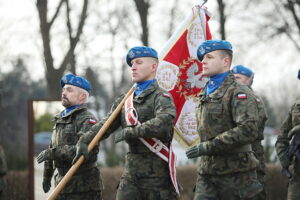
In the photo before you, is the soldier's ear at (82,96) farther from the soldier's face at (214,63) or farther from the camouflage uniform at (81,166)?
the soldier's face at (214,63)

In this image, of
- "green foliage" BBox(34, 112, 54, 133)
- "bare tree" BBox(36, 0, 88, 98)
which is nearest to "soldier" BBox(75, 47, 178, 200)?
"green foliage" BBox(34, 112, 54, 133)

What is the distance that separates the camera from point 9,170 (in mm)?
11648

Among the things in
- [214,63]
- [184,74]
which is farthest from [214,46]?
[184,74]

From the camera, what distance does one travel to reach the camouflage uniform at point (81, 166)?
6043mm

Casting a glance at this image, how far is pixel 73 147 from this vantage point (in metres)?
5.87

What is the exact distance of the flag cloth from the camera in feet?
20.8

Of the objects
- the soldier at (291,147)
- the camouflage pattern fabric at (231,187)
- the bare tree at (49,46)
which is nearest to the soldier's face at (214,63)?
the camouflage pattern fabric at (231,187)

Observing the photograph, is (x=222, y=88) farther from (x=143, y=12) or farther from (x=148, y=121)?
(x=143, y=12)

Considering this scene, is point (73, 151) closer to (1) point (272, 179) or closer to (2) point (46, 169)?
(2) point (46, 169)

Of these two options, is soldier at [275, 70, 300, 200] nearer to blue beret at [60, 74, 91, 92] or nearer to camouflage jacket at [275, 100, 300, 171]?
camouflage jacket at [275, 100, 300, 171]

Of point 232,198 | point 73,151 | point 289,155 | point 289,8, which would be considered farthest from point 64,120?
point 289,8

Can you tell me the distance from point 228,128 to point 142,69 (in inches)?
44.9

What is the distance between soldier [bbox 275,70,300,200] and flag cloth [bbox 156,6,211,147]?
4.23 ft

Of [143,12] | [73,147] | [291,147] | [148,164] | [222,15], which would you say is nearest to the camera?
[148,164]
